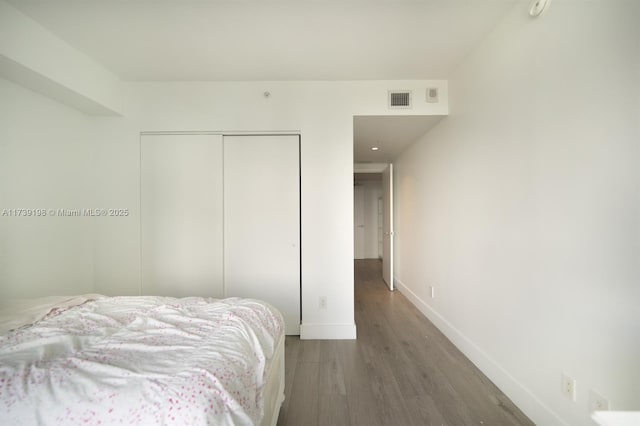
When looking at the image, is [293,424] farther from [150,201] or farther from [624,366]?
[150,201]

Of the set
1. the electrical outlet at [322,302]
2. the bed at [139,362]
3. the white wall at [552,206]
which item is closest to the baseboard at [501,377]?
the white wall at [552,206]

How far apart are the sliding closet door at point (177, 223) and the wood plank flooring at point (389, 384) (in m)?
1.22

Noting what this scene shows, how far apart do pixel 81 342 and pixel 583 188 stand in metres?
2.56

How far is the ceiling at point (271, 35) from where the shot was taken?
165 centimetres

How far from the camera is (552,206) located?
1.37 metres

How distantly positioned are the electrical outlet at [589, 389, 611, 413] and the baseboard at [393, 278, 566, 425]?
0.25 metres

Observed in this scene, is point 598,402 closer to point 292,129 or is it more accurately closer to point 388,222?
point 292,129

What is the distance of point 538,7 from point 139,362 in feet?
9.07

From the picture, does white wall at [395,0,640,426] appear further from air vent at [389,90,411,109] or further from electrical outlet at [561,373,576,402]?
air vent at [389,90,411,109]

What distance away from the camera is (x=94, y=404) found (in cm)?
73

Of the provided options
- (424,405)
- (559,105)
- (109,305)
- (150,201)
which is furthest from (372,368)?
(150,201)

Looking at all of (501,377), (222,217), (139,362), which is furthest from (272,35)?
(501,377)

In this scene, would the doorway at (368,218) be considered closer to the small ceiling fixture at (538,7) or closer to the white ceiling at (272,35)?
the white ceiling at (272,35)

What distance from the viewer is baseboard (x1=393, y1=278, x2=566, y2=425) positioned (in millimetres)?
1420
